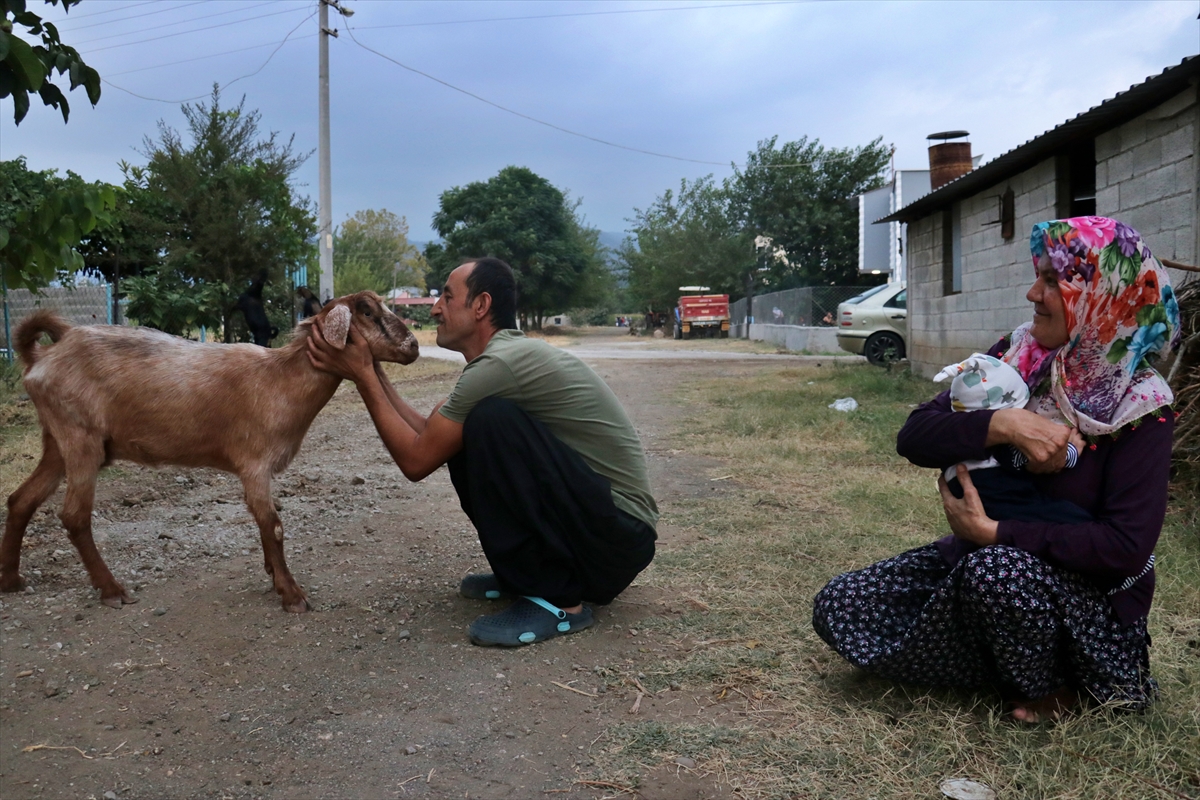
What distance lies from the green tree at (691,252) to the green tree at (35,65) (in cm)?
3888

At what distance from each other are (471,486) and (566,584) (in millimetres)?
521

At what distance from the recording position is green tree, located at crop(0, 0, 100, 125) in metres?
3.15

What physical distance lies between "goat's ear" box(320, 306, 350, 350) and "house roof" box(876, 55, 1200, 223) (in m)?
5.93

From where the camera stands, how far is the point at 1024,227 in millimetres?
10250

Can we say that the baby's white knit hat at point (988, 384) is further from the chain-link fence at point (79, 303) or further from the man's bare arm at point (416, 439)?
the chain-link fence at point (79, 303)

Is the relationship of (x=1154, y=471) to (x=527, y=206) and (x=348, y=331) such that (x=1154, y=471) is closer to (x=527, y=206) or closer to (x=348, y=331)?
(x=348, y=331)

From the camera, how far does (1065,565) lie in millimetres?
2307

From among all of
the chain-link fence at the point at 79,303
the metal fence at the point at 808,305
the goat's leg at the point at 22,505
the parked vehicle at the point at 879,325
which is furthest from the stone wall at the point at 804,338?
the goat's leg at the point at 22,505

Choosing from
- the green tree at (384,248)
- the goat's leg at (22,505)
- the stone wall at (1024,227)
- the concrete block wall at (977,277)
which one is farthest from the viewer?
the green tree at (384,248)

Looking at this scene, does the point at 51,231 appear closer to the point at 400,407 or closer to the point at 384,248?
the point at 400,407

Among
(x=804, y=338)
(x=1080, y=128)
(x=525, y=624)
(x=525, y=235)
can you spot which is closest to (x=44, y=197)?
(x=525, y=624)

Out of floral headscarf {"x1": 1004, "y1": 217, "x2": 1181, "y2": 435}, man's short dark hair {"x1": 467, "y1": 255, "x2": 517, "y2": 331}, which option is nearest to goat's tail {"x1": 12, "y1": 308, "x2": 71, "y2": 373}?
man's short dark hair {"x1": 467, "y1": 255, "x2": 517, "y2": 331}

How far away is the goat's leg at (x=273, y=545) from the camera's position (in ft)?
11.7

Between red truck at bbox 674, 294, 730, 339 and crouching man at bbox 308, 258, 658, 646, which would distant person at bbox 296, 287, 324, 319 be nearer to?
crouching man at bbox 308, 258, 658, 646
